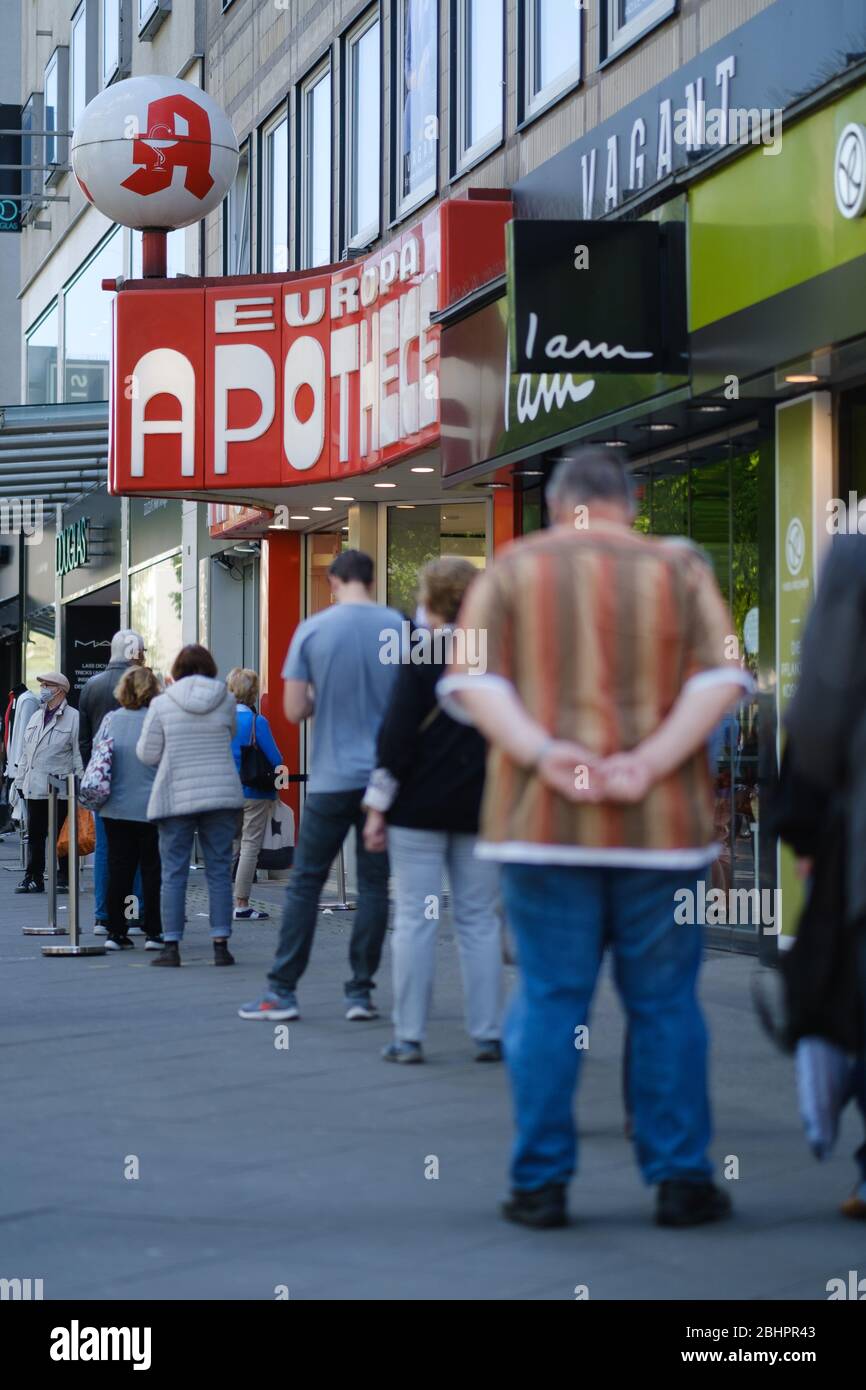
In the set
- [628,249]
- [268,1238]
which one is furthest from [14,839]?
[268,1238]

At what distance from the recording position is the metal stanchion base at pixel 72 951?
11766mm

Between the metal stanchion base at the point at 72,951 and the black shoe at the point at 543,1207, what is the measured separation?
708cm

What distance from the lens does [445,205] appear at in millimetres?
13102

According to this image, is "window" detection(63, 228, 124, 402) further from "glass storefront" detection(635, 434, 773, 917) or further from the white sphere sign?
"glass storefront" detection(635, 434, 773, 917)

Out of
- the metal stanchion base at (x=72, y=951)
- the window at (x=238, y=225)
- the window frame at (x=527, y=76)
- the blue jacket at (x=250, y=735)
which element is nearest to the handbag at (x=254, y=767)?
the blue jacket at (x=250, y=735)

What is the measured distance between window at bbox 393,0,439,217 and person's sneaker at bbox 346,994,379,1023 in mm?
8190

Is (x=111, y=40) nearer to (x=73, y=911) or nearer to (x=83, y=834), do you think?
(x=83, y=834)

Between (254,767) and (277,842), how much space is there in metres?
0.71

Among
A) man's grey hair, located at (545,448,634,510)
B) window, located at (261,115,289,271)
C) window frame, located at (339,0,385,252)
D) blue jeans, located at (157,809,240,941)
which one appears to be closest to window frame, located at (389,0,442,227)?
window frame, located at (339,0,385,252)

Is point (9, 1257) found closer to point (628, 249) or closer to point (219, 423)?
point (628, 249)

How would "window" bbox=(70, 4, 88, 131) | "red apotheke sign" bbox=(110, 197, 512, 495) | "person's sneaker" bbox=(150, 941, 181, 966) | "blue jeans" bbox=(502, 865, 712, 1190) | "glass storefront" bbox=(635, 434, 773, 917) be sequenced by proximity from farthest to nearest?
"window" bbox=(70, 4, 88, 131), "red apotheke sign" bbox=(110, 197, 512, 495), "person's sneaker" bbox=(150, 941, 181, 966), "glass storefront" bbox=(635, 434, 773, 917), "blue jeans" bbox=(502, 865, 712, 1190)

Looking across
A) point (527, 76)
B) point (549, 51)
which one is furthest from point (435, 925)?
point (527, 76)

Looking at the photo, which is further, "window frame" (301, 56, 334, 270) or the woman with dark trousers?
"window frame" (301, 56, 334, 270)

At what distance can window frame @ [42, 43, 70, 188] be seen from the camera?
31.1m
